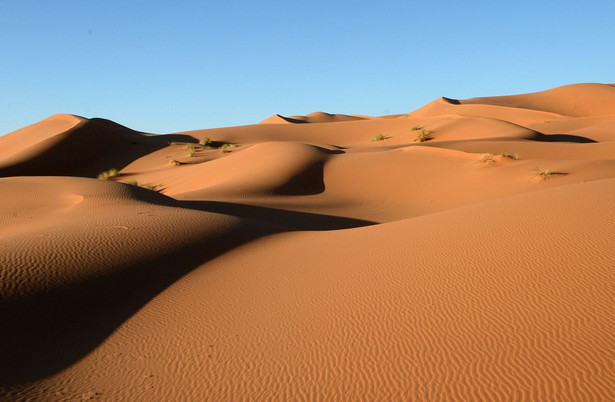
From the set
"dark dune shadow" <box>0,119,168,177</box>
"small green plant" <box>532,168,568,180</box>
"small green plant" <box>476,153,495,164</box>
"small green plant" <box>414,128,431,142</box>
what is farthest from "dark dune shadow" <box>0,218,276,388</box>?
"dark dune shadow" <box>0,119,168,177</box>

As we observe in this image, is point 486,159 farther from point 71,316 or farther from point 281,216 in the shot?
point 71,316

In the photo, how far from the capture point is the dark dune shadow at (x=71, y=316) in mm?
4180

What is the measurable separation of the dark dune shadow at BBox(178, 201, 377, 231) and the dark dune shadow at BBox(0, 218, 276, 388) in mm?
4626

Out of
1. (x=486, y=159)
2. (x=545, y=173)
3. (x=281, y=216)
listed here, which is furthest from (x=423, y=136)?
(x=281, y=216)

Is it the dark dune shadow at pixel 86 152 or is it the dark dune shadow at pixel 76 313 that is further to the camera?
the dark dune shadow at pixel 86 152

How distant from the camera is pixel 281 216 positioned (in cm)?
1188

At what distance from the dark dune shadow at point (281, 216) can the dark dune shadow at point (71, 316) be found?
4.63 meters

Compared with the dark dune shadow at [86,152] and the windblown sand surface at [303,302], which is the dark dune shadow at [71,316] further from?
the dark dune shadow at [86,152]

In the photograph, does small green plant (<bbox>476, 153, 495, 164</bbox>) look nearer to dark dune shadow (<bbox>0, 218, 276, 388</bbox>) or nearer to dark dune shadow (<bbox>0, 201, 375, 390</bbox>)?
dark dune shadow (<bbox>0, 201, 375, 390</bbox>)

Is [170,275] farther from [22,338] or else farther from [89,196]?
[89,196]

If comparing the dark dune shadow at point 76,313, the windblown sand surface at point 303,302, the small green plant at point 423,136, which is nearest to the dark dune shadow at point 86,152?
the small green plant at point 423,136

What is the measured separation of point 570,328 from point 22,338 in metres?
4.39

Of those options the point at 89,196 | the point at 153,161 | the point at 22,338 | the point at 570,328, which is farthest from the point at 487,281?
the point at 153,161

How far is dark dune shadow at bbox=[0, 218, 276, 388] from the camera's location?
418 centimetres
